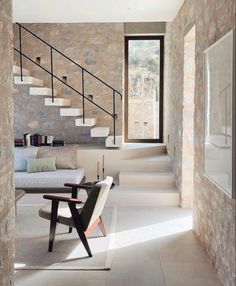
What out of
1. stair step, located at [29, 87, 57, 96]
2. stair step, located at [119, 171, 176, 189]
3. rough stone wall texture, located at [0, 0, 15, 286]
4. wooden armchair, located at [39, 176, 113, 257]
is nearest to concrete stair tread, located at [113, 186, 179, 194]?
stair step, located at [119, 171, 176, 189]

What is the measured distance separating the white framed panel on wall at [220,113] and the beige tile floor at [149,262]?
953 mm

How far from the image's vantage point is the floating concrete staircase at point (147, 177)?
6.36 metres

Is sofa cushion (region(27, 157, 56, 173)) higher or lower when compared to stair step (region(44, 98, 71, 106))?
lower

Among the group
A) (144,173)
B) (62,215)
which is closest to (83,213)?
(62,215)

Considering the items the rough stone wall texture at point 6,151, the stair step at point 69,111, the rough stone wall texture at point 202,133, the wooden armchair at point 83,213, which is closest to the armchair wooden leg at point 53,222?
the wooden armchair at point 83,213

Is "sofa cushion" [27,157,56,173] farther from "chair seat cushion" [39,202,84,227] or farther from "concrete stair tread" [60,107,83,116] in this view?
"chair seat cushion" [39,202,84,227]

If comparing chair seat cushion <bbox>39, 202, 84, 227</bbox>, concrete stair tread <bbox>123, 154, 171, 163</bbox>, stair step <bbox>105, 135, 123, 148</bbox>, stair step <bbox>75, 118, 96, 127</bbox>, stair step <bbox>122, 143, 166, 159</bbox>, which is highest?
stair step <bbox>75, 118, 96, 127</bbox>

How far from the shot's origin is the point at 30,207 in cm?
620

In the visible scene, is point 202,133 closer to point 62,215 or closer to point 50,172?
point 62,215

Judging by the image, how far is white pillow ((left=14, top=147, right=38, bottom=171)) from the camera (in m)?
7.01

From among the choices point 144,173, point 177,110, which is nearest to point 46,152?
point 144,173

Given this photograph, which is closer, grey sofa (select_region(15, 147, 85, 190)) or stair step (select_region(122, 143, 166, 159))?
grey sofa (select_region(15, 147, 85, 190))

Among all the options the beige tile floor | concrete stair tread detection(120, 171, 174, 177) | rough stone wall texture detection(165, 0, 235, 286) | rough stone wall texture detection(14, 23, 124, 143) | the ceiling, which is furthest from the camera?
rough stone wall texture detection(14, 23, 124, 143)

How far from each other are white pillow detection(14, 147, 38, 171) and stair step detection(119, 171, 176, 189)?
5.48ft
